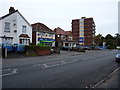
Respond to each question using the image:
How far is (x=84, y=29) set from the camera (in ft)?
269

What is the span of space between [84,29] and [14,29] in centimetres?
6206

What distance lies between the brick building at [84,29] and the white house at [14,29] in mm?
51549

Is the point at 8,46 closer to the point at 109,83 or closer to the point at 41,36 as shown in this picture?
the point at 41,36

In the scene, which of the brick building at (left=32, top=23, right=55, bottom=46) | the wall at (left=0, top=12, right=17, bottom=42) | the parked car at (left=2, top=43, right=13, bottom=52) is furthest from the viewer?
the brick building at (left=32, top=23, right=55, bottom=46)

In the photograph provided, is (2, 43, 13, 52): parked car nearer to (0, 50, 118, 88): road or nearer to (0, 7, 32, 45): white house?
(0, 7, 32, 45): white house

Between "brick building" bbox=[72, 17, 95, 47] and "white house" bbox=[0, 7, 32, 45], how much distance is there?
51.5 m

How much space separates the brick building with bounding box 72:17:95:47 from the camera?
255 feet

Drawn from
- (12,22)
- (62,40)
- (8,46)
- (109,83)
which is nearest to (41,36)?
(12,22)

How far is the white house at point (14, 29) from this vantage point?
24.8 m

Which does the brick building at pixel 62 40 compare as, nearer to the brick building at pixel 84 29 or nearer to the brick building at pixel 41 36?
the brick building at pixel 41 36

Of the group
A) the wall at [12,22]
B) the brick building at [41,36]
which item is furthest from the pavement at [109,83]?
the brick building at [41,36]

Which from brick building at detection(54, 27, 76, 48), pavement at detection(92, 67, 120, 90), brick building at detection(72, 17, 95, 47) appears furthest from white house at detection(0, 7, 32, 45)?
brick building at detection(72, 17, 95, 47)

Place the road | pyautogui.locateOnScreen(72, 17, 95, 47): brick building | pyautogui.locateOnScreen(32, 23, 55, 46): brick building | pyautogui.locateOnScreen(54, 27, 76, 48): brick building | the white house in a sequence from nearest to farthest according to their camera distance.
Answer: the road
the white house
pyautogui.locateOnScreen(32, 23, 55, 46): brick building
pyautogui.locateOnScreen(54, 27, 76, 48): brick building
pyautogui.locateOnScreen(72, 17, 95, 47): brick building

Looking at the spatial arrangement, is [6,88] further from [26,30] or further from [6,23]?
[26,30]
